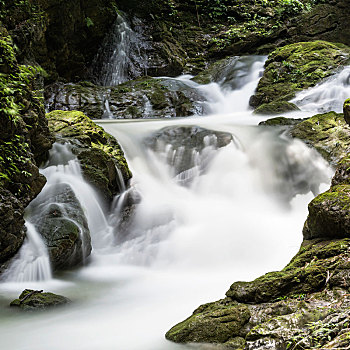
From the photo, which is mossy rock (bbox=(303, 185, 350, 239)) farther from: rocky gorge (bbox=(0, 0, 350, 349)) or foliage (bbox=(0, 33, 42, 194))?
foliage (bbox=(0, 33, 42, 194))

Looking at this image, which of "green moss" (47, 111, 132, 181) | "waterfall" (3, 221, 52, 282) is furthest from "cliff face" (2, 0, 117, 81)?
"waterfall" (3, 221, 52, 282)

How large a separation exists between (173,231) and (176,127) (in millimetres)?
3907

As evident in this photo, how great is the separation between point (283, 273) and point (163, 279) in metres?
2.28

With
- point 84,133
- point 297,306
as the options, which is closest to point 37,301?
point 297,306

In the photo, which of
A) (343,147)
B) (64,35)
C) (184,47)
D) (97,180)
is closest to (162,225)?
(97,180)

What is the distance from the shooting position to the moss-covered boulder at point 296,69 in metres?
13.0

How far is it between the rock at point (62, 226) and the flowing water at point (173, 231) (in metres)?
0.22

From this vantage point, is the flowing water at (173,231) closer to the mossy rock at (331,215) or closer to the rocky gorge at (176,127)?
the rocky gorge at (176,127)

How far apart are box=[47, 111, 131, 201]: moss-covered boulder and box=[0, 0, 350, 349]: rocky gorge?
0.10 feet

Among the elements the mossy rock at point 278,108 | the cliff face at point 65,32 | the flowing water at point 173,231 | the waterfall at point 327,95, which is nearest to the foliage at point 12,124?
the flowing water at point 173,231

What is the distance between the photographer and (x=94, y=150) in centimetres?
716

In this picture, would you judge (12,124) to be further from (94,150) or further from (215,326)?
(215,326)

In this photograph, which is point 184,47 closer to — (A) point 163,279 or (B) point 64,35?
(B) point 64,35

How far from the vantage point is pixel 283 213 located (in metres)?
7.06
